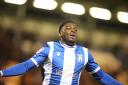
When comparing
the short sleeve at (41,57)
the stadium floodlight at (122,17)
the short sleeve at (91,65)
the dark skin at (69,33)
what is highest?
the dark skin at (69,33)

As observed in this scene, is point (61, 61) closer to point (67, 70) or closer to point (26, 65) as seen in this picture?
point (67, 70)

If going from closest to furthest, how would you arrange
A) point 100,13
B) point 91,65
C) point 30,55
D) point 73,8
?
point 91,65
point 30,55
point 73,8
point 100,13

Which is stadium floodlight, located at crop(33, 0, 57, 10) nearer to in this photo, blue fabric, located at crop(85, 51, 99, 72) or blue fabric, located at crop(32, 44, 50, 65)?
blue fabric, located at crop(85, 51, 99, 72)

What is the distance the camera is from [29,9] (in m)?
6.21

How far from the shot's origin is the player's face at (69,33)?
11.7ft

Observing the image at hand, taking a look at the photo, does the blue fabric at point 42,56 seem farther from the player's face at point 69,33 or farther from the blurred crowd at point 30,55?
the blurred crowd at point 30,55

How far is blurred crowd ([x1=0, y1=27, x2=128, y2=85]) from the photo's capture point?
5770mm

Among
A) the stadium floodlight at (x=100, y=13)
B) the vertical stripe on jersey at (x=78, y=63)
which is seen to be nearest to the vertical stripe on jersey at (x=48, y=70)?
the vertical stripe on jersey at (x=78, y=63)

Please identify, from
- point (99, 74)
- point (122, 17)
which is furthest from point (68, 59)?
point (122, 17)

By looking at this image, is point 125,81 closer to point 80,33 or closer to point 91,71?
point 80,33

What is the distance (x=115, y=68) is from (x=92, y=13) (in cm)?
95

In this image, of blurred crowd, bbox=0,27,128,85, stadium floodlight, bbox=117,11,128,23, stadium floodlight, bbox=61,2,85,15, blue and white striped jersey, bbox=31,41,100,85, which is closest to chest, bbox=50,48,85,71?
blue and white striped jersey, bbox=31,41,100,85

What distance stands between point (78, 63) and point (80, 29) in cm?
279

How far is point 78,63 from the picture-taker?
358cm
